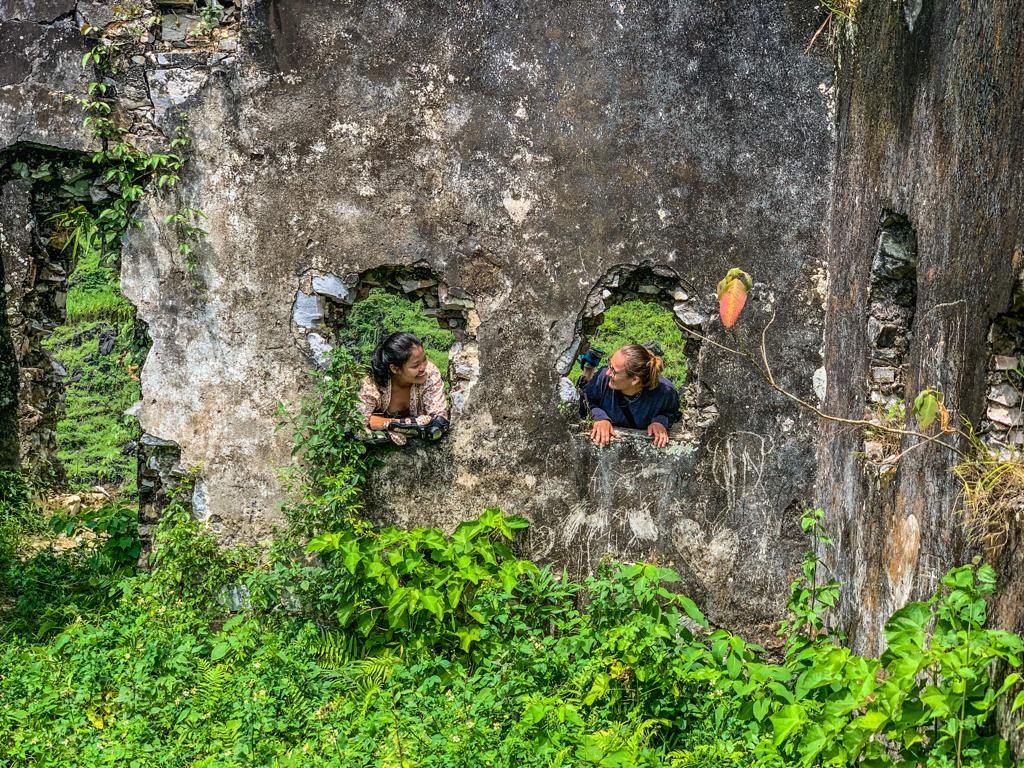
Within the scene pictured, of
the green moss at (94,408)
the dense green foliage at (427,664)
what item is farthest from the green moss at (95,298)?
the dense green foliage at (427,664)

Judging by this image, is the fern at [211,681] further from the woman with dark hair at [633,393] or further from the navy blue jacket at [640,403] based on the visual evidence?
the navy blue jacket at [640,403]

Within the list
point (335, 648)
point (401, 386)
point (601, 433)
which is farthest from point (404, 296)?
point (335, 648)

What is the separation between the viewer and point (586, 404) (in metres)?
5.71

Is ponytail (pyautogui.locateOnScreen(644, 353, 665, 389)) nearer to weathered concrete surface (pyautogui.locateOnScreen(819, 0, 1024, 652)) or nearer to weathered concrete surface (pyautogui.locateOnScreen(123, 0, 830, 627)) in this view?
weathered concrete surface (pyautogui.locateOnScreen(123, 0, 830, 627))

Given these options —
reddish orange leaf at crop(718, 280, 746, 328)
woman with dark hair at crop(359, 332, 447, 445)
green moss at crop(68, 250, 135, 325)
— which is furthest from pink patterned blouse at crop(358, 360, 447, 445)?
green moss at crop(68, 250, 135, 325)

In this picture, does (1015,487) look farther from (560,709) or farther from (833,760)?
(560,709)

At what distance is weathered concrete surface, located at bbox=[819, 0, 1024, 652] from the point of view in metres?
3.67

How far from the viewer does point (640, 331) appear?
34.6ft

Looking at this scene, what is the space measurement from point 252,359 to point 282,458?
562 mm

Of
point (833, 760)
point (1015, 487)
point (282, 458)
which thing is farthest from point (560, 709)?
point (282, 458)

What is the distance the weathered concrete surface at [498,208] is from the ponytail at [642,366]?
0.38 m

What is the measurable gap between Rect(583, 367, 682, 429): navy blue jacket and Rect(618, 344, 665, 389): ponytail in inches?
2.8

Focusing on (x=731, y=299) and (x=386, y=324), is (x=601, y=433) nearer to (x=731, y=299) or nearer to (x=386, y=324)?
(x=731, y=299)

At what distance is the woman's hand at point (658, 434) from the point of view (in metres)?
5.53
